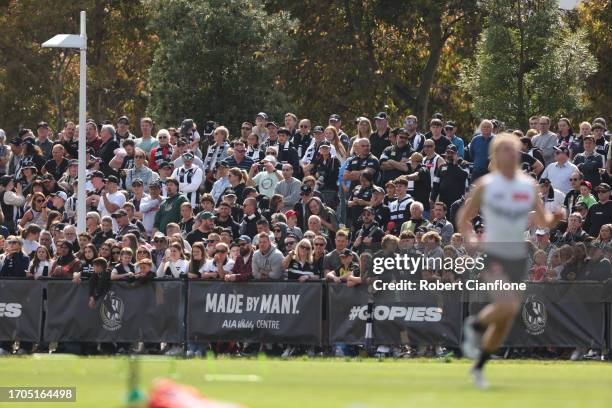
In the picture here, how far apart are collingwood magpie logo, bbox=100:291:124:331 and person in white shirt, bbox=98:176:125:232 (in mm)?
4185

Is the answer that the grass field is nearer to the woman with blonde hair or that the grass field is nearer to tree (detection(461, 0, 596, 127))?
the woman with blonde hair

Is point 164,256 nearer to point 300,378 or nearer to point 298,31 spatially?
point 300,378

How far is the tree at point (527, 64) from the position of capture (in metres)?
37.2

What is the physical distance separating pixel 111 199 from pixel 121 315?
4602 millimetres

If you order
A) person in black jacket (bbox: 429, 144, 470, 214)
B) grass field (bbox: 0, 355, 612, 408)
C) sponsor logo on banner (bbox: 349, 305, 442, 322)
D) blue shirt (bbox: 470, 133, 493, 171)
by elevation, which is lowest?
grass field (bbox: 0, 355, 612, 408)

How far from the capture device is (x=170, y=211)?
86.3 ft

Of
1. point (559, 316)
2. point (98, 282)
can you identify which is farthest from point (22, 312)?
point (559, 316)

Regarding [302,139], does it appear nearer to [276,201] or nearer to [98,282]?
[276,201]

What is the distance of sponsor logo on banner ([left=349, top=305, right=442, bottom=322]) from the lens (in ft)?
72.3

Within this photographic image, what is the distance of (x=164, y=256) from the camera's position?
24.0 meters

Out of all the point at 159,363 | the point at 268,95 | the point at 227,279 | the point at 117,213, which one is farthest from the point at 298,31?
the point at 159,363

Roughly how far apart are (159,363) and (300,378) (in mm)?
3735

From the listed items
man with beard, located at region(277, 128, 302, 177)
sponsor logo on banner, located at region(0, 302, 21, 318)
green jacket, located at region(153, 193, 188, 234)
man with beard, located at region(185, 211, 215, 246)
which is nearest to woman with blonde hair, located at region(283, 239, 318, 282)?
man with beard, located at region(185, 211, 215, 246)

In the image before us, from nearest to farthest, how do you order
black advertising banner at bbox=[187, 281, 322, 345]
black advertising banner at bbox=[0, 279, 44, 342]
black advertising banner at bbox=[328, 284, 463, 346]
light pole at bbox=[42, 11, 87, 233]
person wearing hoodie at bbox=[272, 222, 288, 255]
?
black advertising banner at bbox=[328, 284, 463, 346] < black advertising banner at bbox=[187, 281, 322, 345] < black advertising banner at bbox=[0, 279, 44, 342] < person wearing hoodie at bbox=[272, 222, 288, 255] < light pole at bbox=[42, 11, 87, 233]
